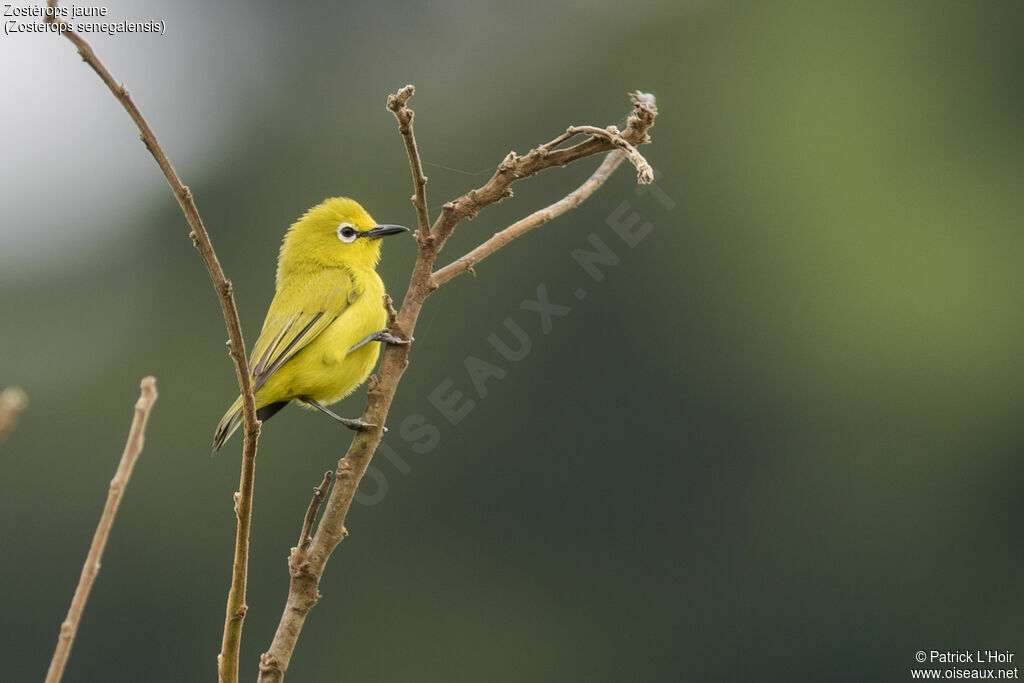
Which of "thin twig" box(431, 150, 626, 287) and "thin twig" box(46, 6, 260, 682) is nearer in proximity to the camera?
"thin twig" box(46, 6, 260, 682)

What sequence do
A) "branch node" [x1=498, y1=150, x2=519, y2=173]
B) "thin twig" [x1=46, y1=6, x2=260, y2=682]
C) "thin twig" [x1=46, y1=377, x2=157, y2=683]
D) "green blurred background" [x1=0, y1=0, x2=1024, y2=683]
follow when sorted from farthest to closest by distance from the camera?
"green blurred background" [x1=0, y1=0, x2=1024, y2=683]
"branch node" [x1=498, y1=150, x2=519, y2=173]
"thin twig" [x1=46, y1=6, x2=260, y2=682]
"thin twig" [x1=46, y1=377, x2=157, y2=683]

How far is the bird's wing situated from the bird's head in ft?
0.65

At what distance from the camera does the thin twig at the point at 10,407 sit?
152cm

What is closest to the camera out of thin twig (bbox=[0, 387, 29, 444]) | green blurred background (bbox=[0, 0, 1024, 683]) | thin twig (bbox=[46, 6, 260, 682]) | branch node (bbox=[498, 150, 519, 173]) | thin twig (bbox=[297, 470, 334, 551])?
thin twig (bbox=[0, 387, 29, 444])

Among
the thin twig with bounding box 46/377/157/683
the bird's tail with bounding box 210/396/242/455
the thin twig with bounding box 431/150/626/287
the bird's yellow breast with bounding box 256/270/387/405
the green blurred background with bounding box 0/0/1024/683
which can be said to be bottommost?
the thin twig with bounding box 46/377/157/683

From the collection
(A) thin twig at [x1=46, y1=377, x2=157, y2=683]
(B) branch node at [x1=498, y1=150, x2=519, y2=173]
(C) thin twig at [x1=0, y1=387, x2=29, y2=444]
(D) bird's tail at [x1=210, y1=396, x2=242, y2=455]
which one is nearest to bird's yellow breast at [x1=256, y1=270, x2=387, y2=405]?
(D) bird's tail at [x1=210, y1=396, x2=242, y2=455]

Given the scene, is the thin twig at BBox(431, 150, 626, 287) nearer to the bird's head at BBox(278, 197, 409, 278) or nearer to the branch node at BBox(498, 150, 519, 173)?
the branch node at BBox(498, 150, 519, 173)

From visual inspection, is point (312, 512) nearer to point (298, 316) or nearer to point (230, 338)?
point (230, 338)

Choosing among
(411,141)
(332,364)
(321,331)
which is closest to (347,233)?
(321,331)

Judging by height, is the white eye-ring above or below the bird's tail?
above

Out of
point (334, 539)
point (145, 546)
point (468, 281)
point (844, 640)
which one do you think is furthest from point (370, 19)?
point (334, 539)

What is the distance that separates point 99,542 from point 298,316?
4.14 meters

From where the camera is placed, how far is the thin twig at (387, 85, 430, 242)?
8.93 ft

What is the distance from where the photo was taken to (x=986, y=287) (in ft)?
99.5
